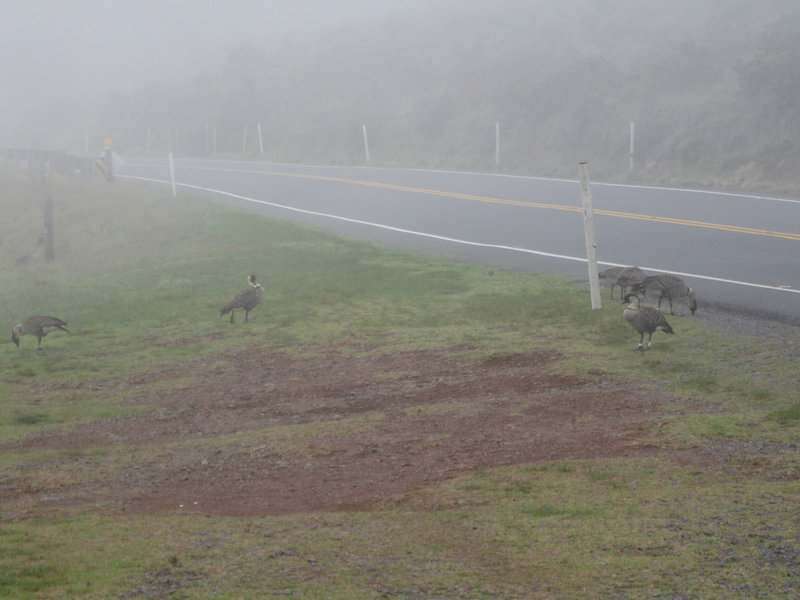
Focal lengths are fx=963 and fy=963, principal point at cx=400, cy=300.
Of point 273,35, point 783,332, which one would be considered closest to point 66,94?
point 273,35

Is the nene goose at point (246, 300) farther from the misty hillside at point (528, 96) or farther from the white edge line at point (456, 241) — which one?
the misty hillside at point (528, 96)

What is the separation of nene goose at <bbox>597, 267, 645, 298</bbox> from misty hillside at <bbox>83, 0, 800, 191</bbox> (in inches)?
635

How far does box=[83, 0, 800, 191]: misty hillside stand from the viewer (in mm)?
33531

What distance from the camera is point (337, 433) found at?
29.0 ft

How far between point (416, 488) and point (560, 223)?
17.1m

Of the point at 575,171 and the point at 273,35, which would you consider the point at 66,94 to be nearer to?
the point at 273,35

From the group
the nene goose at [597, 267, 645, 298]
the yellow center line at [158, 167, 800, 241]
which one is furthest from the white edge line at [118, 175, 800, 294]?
the yellow center line at [158, 167, 800, 241]

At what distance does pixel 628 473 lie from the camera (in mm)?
7012

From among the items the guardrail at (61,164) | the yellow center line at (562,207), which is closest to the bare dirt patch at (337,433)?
the yellow center line at (562,207)

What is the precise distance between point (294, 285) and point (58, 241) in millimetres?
11621

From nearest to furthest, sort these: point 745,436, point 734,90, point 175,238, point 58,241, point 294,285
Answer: point 745,436, point 294,285, point 175,238, point 58,241, point 734,90

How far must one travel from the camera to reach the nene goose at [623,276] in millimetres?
13648

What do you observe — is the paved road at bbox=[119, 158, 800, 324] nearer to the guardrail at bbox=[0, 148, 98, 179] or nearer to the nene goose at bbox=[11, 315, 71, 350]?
the guardrail at bbox=[0, 148, 98, 179]

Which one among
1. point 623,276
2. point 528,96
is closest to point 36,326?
point 623,276
